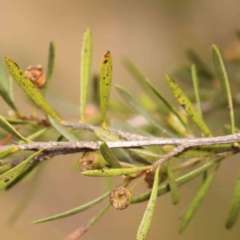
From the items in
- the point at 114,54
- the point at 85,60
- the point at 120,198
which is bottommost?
the point at 120,198

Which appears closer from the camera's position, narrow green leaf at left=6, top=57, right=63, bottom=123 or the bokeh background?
narrow green leaf at left=6, top=57, right=63, bottom=123

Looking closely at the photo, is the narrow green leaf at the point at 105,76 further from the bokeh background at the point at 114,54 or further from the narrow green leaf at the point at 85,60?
the bokeh background at the point at 114,54

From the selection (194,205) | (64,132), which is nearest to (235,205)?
(194,205)

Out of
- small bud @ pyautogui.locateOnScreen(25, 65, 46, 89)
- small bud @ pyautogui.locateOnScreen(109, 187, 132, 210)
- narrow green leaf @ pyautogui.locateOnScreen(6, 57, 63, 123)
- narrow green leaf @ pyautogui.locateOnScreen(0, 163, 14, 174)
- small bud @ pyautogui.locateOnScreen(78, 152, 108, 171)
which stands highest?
small bud @ pyautogui.locateOnScreen(25, 65, 46, 89)

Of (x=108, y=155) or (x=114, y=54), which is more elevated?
(x=114, y=54)

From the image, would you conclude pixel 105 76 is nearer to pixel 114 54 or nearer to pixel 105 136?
pixel 105 136

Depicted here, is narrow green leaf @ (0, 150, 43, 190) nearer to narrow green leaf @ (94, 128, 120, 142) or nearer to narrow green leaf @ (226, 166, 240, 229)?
narrow green leaf @ (94, 128, 120, 142)

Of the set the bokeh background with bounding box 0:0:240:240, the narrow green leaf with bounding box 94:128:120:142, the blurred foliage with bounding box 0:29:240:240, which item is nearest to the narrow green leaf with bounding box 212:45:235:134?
the blurred foliage with bounding box 0:29:240:240

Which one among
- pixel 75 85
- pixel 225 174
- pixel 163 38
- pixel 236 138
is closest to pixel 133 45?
pixel 163 38
